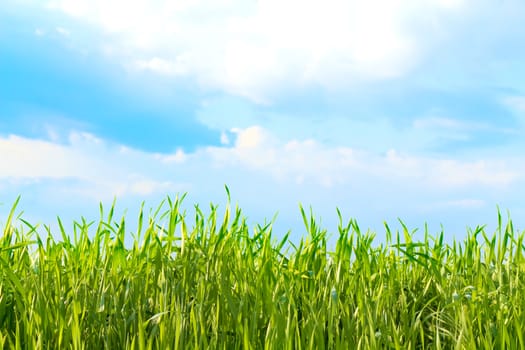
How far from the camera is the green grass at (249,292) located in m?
2.96

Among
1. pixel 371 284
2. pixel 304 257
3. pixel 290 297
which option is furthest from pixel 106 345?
pixel 371 284

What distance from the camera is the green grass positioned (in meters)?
2.96

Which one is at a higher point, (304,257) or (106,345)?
(304,257)

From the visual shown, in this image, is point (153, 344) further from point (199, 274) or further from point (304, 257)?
point (304, 257)

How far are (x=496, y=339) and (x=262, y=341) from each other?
1027mm

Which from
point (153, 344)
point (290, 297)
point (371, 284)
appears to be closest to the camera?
point (290, 297)

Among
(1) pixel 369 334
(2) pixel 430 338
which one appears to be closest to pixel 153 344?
(1) pixel 369 334

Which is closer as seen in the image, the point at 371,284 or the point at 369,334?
the point at 369,334

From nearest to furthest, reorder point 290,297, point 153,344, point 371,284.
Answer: point 290,297, point 153,344, point 371,284

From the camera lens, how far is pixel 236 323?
306cm

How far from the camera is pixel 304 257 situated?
11.7 feet

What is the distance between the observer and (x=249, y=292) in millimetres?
3234

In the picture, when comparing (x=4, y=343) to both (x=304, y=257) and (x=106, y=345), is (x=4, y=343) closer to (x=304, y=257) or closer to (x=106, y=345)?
(x=106, y=345)

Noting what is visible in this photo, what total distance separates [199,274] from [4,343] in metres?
0.97
